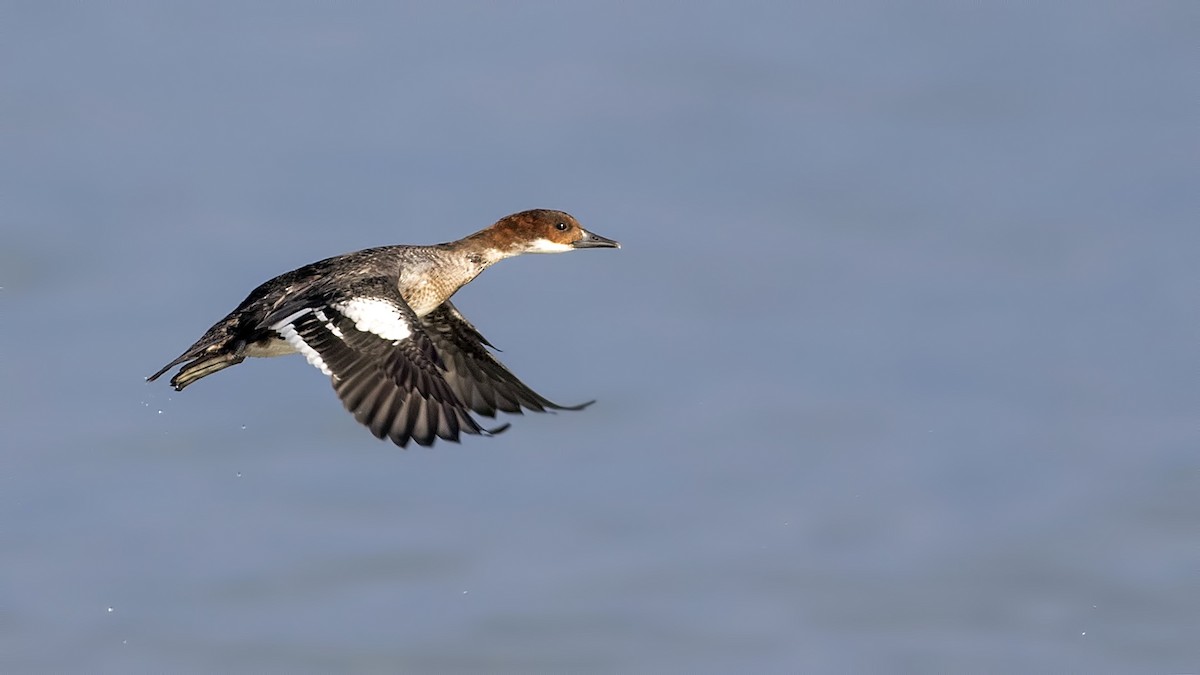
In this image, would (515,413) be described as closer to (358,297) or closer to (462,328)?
(462,328)

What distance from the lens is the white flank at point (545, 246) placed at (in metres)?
14.2

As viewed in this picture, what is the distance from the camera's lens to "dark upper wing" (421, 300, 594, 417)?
13859 mm

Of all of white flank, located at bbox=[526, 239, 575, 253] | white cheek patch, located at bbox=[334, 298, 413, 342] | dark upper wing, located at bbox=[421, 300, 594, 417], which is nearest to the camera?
white cheek patch, located at bbox=[334, 298, 413, 342]

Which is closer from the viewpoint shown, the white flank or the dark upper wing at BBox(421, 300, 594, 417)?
the dark upper wing at BBox(421, 300, 594, 417)

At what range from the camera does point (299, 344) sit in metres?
11.9

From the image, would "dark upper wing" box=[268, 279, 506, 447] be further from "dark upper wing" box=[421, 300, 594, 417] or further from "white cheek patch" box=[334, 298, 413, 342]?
"dark upper wing" box=[421, 300, 594, 417]

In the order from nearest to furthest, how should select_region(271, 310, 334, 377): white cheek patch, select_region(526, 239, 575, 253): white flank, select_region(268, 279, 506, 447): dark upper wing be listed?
select_region(268, 279, 506, 447): dark upper wing < select_region(271, 310, 334, 377): white cheek patch < select_region(526, 239, 575, 253): white flank

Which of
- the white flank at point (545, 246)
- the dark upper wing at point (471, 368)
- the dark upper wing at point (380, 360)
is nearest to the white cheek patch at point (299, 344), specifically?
the dark upper wing at point (380, 360)

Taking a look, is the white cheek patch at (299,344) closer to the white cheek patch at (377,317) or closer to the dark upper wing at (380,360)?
the dark upper wing at (380,360)

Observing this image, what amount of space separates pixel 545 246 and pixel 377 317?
2.69 m

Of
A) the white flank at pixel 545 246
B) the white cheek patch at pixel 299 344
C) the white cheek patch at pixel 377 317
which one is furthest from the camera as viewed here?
the white flank at pixel 545 246

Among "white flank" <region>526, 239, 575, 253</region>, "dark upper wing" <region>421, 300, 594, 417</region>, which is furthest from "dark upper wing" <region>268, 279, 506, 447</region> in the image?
"white flank" <region>526, 239, 575, 253</region>

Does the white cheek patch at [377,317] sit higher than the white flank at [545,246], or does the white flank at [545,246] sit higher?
the white flank at [545,246]

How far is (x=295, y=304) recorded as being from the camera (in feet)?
40.5
